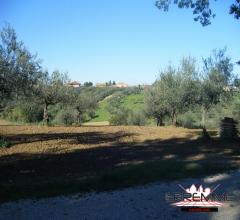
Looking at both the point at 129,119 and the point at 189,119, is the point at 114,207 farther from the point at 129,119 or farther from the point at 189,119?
the point at 189,119

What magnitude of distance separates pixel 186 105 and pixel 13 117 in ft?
85.0

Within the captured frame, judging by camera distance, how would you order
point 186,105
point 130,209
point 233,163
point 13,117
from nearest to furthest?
1. point 130,209
2. point 233,163
3. point 186,105
4. point 13,117

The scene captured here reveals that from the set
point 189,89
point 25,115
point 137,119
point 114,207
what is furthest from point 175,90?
point 114,207

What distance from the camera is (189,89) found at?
32.8 metres

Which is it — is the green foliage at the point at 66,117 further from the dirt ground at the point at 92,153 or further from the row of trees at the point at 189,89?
the dirt ground at the point at 92,153

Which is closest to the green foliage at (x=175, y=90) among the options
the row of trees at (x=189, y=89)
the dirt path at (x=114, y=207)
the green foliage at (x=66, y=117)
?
the row of trees at (x=189, y=89)

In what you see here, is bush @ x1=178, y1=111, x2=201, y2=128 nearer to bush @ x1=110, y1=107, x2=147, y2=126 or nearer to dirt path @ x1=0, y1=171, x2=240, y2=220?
Result: bush @ x1=110, y1=107, x2=147, y2=126

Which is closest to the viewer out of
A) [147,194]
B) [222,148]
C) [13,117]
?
[147,194]

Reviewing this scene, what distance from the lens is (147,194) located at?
9.49m

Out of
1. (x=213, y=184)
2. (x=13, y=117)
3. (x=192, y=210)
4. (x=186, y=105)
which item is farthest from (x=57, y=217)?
(x=13, y=117)

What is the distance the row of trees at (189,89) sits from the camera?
2972 centimetres

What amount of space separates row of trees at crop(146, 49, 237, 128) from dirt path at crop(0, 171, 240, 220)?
17.1 meters

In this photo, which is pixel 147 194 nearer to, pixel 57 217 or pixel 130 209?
pixel 130 209

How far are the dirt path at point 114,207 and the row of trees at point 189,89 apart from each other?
17.1 m
